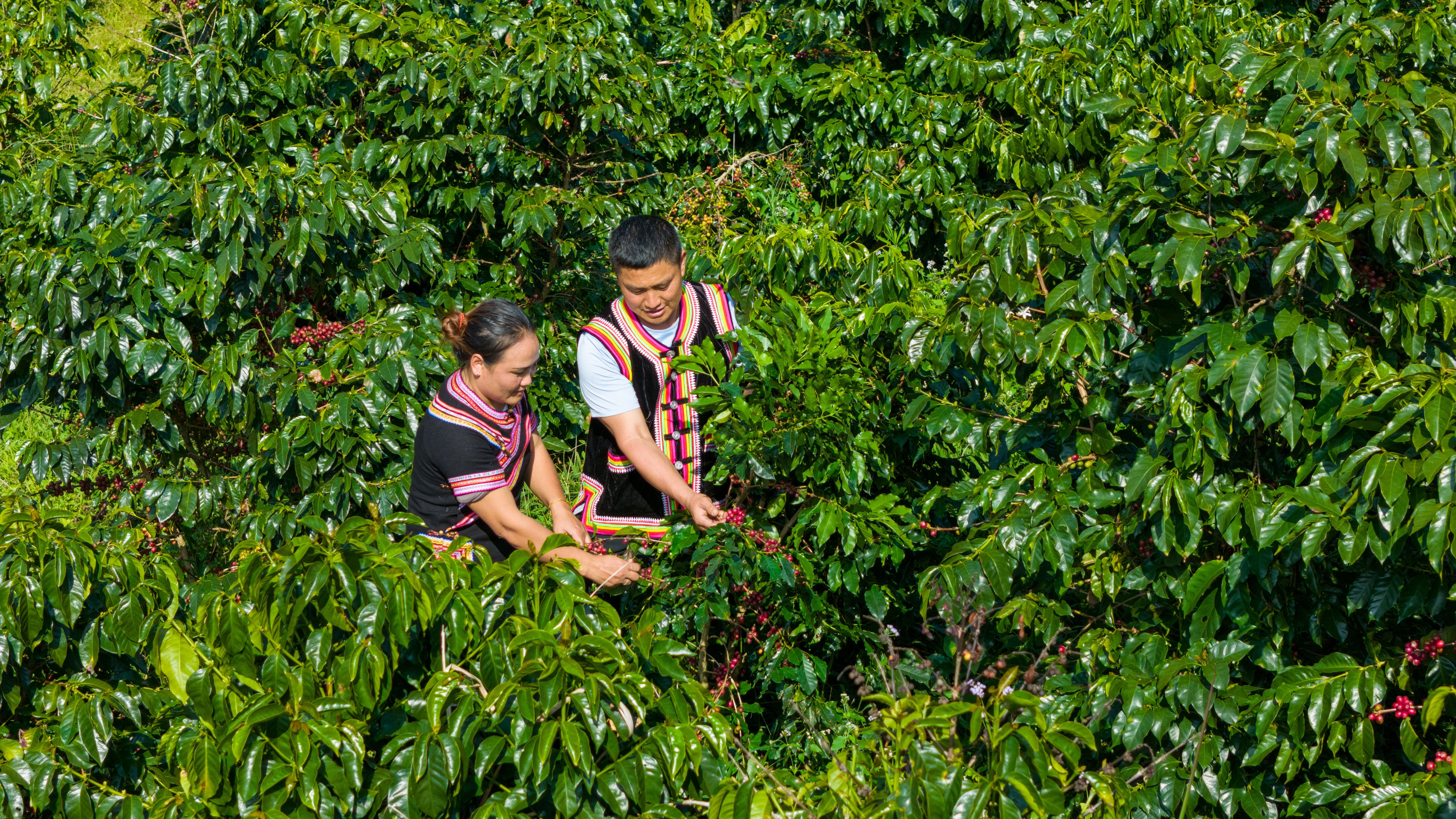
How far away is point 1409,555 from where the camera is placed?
2.37 metres

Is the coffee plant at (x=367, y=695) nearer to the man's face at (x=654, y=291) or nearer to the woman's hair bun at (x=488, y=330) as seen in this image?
the woman's hair bun at (x=488, y=330)

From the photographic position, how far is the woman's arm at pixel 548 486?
136 inches

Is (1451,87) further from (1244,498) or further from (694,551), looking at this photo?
(694,551)

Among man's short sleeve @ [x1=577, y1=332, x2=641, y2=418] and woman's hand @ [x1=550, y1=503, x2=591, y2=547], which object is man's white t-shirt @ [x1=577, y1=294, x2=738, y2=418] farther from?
woman's hand @ [x1=550, y1=503, x2=591, y2=547]

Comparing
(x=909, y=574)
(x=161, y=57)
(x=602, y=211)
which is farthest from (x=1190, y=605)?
(x=161, y=57)

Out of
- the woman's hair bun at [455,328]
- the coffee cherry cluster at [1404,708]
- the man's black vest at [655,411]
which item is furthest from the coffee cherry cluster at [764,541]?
the coffee cherry cluster at [1404,708]

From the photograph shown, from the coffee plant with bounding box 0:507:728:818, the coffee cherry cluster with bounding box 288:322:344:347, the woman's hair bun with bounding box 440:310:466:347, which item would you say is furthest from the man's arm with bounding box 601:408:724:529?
the coffee cherry cluster with bounding box 288:322:344:347

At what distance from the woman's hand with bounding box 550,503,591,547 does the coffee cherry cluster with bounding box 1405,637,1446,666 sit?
2.01 m

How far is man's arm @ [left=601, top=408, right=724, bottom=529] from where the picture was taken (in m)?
3.09

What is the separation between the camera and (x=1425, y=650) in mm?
2369

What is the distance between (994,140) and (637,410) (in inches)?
121

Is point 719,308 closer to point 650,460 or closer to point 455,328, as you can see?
point 650,460

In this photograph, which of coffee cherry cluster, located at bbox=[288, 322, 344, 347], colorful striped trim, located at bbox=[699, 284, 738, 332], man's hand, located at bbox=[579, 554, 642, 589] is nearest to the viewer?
man's hand, located at bbox=[579, 554, 642, 589]

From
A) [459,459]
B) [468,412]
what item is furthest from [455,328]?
[459,459]
